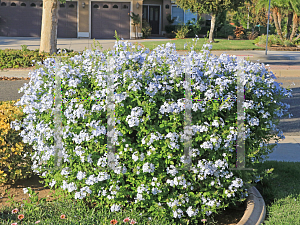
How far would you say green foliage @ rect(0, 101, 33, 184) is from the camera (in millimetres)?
4078

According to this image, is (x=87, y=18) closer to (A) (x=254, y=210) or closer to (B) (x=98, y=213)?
(B) (x=98, y=213)

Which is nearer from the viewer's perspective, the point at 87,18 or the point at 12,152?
the point at 12,152

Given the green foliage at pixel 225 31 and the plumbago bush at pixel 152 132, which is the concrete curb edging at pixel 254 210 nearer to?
the plumbago bush at pixel 152 132

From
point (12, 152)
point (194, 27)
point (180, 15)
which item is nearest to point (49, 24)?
point (12, 152)

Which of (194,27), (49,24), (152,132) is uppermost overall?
(194,27)

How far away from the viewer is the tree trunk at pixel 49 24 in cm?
1312

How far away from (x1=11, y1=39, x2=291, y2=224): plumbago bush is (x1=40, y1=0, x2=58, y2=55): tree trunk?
33.9 feet

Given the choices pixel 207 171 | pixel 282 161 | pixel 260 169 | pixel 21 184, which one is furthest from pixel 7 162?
pixel 282 161

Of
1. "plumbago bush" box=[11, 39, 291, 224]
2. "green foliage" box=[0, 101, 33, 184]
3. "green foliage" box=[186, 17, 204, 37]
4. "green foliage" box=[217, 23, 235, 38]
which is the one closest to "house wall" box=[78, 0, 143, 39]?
"green foliage" box=[186, 17, 204, 37]

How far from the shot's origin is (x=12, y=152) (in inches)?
164

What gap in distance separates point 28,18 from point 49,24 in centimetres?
1736

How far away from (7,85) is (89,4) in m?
19.3

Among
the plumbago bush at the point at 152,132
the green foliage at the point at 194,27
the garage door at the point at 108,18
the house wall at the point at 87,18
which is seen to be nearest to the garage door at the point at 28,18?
the house wall at the point at 87,18

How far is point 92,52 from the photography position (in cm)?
403
